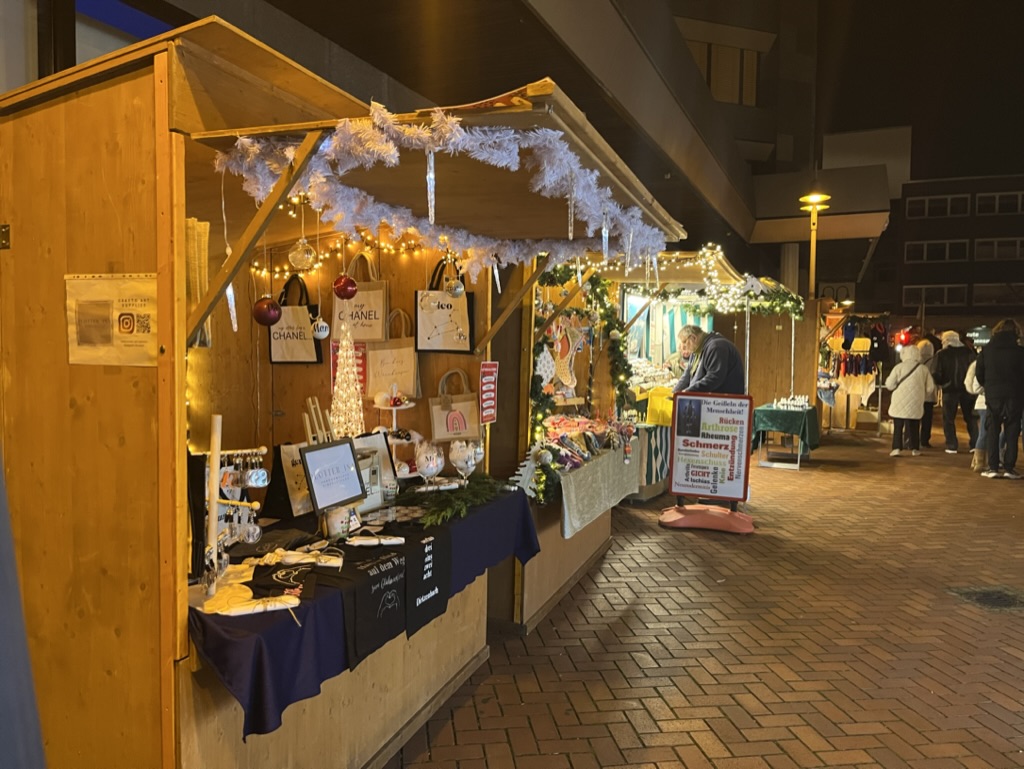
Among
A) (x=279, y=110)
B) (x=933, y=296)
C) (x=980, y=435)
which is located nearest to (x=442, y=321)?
(x=279, y=110)

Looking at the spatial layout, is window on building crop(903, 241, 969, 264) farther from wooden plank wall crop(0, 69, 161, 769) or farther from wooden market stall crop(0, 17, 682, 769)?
wooden plank wall crop(0, 69, 161, 769)

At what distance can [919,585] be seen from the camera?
511 cm

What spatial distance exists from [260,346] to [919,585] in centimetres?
482

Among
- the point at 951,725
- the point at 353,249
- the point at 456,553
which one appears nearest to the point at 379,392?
the point at 353,249

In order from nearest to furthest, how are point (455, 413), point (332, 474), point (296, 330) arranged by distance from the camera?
point (332, 474)
point (455, 413)
point (296, 330)

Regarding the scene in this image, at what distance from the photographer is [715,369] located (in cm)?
663

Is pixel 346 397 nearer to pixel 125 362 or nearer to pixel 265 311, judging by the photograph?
pixel 265 311

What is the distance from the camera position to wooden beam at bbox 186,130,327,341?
203 centimetres

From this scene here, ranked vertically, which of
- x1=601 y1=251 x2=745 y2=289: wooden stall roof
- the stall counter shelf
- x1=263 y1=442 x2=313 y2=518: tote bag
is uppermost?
x1=601 y1=251 x2=745 y2=289: wooden stall roof

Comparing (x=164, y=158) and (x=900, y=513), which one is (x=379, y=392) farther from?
(x=900, y=513)

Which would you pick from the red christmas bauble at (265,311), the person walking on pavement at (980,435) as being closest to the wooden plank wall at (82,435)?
the red christmas bauble at (265,311)

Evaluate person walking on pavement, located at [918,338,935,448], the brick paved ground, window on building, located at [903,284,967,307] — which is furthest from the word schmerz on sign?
A: window on building, located at [903,284,967,307]

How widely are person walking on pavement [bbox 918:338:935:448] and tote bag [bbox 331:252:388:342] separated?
9.77m

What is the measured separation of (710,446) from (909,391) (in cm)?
599
